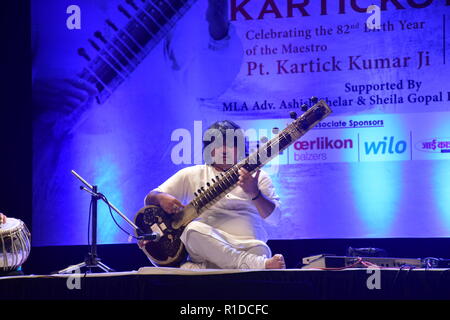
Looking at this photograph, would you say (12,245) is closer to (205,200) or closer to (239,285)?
(205,200)

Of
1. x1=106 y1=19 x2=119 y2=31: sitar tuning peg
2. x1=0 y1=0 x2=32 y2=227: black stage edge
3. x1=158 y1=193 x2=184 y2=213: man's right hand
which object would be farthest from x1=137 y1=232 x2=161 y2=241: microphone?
x1=106 y1=19 x2=119 y2=31: sitar tuning peg

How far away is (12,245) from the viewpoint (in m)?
4.18

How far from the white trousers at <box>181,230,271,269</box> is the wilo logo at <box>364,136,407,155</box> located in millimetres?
1544

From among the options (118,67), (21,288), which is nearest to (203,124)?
(118,67)

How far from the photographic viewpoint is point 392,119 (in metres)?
5.21

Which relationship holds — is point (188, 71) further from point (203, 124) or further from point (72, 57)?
point (72, 57)

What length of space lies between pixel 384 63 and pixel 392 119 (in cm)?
48

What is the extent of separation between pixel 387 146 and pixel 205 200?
1.79 m

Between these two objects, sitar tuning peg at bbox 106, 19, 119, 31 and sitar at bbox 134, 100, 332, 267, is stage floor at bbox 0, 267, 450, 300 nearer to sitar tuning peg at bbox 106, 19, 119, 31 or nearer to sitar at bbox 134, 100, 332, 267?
sitar at bbox 134, 100, 332, 267

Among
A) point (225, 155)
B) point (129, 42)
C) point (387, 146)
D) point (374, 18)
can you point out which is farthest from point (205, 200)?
point (374, 18)

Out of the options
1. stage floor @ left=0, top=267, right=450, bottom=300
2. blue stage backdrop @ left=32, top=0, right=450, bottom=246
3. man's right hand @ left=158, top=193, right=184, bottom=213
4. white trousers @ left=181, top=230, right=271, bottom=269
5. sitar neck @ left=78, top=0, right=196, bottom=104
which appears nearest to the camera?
stage floor @ left=0, top=267, right=450, bottom=300

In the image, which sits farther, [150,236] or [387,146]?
[387,146]

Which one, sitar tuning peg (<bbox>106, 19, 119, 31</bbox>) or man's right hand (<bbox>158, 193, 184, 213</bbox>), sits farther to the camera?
sitar tuning peg (<bbox>106, 19, 119, 31</bbox>)

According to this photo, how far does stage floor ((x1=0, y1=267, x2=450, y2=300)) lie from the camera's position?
3.23 metres
